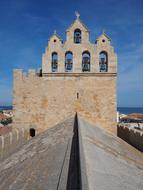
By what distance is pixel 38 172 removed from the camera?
5.78m

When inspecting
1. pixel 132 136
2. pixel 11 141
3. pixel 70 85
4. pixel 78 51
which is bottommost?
pixel 11 141

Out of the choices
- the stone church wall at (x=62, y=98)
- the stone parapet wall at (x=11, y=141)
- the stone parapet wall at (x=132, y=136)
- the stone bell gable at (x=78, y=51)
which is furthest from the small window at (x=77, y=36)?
the stone parapet wall at (x=11, y=141)

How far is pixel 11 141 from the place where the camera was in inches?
528

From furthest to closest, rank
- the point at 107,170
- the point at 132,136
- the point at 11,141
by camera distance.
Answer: the point at 132,136 < the point at 11,141 < the point at 107,170

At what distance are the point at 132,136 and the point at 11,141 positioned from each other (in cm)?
652

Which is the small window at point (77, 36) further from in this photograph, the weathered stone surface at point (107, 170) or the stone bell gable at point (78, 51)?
the weathered stone surface at point (107, 170)

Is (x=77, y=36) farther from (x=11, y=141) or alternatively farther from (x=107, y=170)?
(x=107, y=170)

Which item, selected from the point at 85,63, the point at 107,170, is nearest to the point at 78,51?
the point at 85,63

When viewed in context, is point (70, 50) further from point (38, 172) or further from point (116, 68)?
point (38, 172)

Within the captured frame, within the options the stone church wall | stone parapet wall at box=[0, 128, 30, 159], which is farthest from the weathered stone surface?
the stone church wall

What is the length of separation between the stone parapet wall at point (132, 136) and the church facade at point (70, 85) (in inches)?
22.9

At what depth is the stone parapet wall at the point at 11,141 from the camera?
11.8m

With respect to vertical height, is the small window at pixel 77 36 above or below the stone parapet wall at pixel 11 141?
above

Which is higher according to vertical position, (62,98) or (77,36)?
(77,36)
